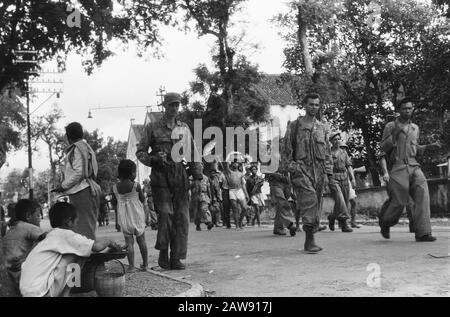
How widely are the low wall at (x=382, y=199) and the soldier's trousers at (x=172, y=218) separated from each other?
14.5m

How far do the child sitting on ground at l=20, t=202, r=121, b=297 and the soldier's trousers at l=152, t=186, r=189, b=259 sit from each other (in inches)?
90.4

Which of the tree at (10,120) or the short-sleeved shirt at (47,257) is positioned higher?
the tree at (10,120)

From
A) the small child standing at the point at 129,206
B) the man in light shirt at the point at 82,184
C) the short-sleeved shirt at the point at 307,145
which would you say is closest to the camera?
the man in light shirt at the point at 82,184

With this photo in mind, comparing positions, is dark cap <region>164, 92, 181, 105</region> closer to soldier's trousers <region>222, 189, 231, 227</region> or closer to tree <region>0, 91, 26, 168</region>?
soldier's trousers <region>222, 189, 231, 227</region>

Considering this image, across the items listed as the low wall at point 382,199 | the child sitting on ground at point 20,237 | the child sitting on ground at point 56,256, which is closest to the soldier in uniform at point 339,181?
the low wall at point 382,199

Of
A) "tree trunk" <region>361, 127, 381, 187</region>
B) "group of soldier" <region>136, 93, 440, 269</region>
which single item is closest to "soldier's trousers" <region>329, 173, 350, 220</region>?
"group of soldier" <region>136, 93, 440, 269</region>

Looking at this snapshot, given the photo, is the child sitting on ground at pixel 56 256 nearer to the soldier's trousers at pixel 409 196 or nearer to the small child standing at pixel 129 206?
the small child standing at pixel 129 206

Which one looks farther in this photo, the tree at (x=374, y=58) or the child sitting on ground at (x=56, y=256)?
the tree at (x=374, y=58)

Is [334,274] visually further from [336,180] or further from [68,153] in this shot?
[336,180]

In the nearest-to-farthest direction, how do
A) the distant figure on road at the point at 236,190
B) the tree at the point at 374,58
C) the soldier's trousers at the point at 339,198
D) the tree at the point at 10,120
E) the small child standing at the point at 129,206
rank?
1. the small child standing at the point at 129,206
2. the soldier's trousers at the point at 339,198
3. the distant figure on road at the point at 236,190
4. the tree at the point at 10,120
5. the tree at the point at 374,58

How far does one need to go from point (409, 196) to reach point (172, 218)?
4.04 metres

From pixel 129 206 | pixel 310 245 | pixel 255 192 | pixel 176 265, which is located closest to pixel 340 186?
pixel 310 245

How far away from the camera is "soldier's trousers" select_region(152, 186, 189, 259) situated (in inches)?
309

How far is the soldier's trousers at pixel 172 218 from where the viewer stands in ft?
25.8
